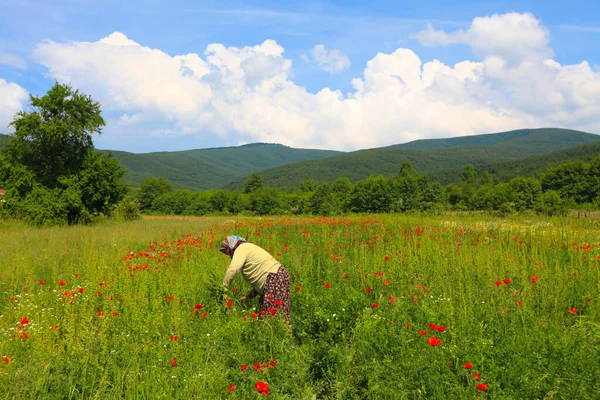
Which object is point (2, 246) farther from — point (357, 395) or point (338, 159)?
point (338, 159)

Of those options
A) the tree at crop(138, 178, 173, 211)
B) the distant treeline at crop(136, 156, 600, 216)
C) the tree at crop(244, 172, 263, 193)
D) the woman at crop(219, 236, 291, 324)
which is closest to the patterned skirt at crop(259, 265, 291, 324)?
the woman at crop(219, 236, 291, 324)

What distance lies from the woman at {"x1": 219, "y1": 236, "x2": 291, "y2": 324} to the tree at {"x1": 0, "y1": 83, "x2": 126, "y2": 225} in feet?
62.4

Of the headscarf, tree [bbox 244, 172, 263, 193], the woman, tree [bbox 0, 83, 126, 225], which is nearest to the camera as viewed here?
the woman

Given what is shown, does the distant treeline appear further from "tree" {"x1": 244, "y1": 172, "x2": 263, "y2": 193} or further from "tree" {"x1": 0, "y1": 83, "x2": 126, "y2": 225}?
"tree" {"x1": 0, "y1": 83, "x2": 126, "y2": 225}

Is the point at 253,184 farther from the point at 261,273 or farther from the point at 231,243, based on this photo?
the point at 261,273

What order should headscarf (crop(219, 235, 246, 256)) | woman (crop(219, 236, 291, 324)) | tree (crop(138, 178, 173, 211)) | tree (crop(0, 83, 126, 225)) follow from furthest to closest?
1. tree (crop(138, 178, 173, 211))
2. tree (crop(0, 83, 126, 225))
3. headscarf (crop(219, 235, 246, 256))
4. woman (crop(219, 236, 291, 324))

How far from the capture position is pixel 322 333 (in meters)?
4.42

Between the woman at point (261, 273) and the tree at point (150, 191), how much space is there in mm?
A: 86050

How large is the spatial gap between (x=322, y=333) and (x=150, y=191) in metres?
89.8

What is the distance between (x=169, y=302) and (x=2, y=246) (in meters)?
7.54

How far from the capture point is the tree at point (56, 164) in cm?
2019

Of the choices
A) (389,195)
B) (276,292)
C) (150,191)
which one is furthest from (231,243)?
(150,191)

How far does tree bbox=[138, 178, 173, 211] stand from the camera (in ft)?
282

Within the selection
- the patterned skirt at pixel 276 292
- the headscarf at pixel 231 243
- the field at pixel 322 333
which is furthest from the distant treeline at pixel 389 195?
the patterned skirt at pixel 276 292
